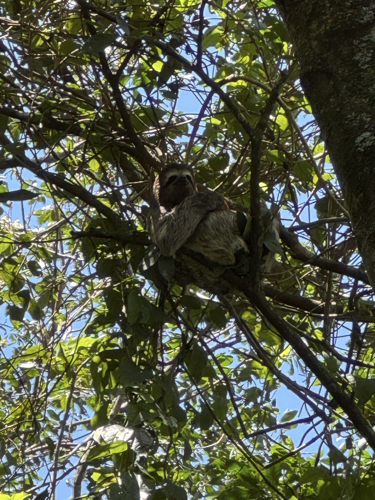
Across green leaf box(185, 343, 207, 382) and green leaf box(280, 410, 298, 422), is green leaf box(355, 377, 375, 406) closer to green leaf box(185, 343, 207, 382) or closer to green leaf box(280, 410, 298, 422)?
green leaf box(185, 343, 207, 382)

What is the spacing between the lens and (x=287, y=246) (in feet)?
12.6

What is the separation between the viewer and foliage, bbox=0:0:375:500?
252cm

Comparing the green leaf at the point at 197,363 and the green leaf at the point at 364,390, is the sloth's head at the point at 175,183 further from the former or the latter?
the green leaf at the point at 364,390

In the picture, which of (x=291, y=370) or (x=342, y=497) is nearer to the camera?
(x=342, y=497)

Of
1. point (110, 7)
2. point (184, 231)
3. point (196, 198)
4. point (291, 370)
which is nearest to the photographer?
point (184, 231)

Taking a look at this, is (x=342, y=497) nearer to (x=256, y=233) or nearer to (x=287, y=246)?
(x=256, y=233)

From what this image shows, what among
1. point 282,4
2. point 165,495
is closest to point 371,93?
point 282,4

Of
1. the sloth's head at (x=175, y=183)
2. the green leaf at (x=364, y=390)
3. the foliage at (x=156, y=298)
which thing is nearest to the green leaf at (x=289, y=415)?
the foliage at (x=156, y=298)

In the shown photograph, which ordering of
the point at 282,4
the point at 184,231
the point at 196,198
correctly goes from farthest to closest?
the point at 196,198 < the point at 184,231 < the point at 282,4

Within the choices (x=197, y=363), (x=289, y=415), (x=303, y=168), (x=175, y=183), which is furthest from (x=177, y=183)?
(x=289, y=415)

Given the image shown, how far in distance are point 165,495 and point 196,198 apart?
1974 millimetres

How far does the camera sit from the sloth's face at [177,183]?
3.91m

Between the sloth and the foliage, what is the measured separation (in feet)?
0.54

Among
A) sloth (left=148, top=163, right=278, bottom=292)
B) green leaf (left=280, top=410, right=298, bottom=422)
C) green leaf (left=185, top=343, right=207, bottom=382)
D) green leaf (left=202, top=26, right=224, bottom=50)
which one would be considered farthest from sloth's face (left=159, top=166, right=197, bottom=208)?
green leaf (left=280, top=410, right=298, bottom=422)
